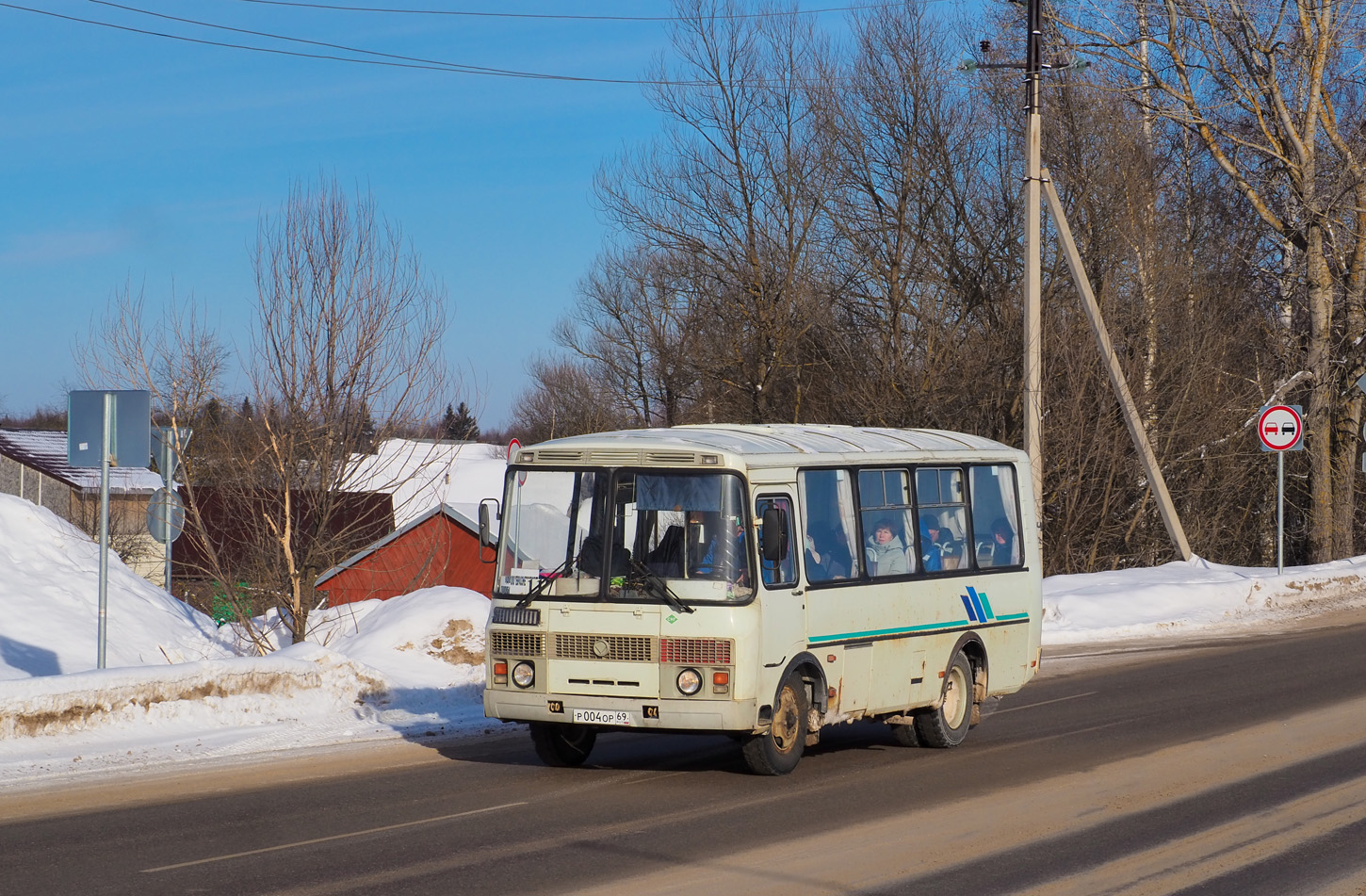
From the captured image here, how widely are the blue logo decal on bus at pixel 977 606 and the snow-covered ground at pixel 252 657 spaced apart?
170 inches

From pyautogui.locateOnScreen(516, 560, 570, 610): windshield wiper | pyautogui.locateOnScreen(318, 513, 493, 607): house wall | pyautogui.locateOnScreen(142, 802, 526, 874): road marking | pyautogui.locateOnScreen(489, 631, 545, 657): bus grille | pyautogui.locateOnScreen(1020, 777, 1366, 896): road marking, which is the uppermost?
pyautogui.locateOnScreen(516, 560, 570, 610): windshield wiper

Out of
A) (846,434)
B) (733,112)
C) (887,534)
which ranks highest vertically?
(733,112)

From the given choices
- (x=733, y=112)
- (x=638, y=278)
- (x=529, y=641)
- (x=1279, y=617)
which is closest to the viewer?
(x=529, y=641)

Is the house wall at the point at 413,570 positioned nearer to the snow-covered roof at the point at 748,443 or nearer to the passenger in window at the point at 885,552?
the snow-covered roof at the point at 748,443

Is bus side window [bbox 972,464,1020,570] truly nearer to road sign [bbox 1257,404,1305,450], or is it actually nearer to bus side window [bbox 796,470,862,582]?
bus side window [bbox 796,470,862,582]

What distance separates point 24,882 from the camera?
23.6 ft

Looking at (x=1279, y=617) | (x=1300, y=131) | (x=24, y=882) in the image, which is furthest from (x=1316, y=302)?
(x=24, y=882)

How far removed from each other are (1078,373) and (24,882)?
2771 cm

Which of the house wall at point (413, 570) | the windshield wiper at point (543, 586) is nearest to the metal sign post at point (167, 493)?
the windshield wiper at point (543, 586)

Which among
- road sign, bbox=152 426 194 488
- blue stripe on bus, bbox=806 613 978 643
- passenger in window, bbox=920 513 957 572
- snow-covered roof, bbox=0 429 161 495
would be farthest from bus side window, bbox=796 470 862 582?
snow-covered roof, bbox=0 429 161 495

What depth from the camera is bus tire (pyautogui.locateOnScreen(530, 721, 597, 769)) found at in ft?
35.8

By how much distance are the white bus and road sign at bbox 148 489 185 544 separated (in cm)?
634

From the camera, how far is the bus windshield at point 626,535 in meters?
10.2

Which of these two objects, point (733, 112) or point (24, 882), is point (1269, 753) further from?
point (733, 112)
